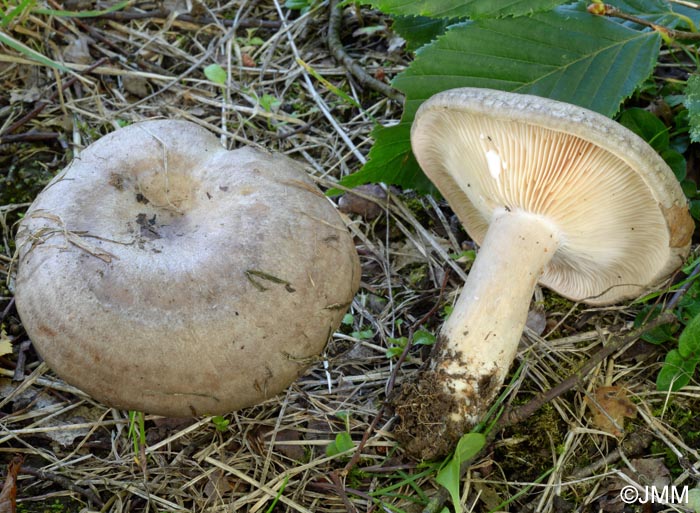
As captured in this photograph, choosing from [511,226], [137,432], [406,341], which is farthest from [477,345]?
[137,432]

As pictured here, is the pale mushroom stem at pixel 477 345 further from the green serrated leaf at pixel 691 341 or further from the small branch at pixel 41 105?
the small branch at pixel 41 105

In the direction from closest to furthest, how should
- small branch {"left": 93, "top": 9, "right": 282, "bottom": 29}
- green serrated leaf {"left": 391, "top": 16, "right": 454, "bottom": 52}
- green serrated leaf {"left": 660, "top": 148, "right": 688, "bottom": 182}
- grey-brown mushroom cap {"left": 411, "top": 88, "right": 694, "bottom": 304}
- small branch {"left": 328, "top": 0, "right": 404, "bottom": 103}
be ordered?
grey-brown mushroom cap {"left": 411, "top": 88, "right": 694, "bottom": 304} → green serrated leaf {"left": 660, "top": 148, "right": 688, "bottom": 182} → green serrated leaf {"left": 391, "top": 16, "right": 454, "bottom": 52} → small branch {"left": 328, "top": 0, "right": 404, "bottom": 103} → small branch {"left": 93, "top": 9, "right": 282, "bottom": 29}

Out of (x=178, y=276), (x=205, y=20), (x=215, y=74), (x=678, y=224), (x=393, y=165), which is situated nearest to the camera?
(x=178, y=276)

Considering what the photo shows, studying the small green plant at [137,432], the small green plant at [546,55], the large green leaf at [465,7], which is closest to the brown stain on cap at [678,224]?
the small green plant at [546,55]

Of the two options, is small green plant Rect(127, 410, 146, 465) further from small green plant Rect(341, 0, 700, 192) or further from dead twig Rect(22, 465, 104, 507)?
small green plant Rect(341, 0, 700, 192)

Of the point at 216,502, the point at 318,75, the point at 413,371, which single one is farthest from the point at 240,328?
the point at 318,75

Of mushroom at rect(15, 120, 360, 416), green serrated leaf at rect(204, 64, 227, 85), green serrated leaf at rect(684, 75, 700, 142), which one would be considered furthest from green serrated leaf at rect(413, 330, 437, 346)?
green serrated leaf at rect(204, 64, 227, 85)

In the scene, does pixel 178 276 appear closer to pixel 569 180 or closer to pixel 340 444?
pixel 340 444
